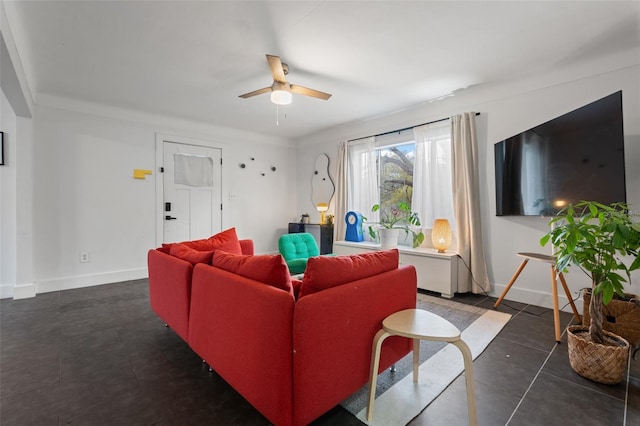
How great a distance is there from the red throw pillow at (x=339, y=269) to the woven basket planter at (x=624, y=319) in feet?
5.91

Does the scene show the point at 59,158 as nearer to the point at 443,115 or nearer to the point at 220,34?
the point at 220,34

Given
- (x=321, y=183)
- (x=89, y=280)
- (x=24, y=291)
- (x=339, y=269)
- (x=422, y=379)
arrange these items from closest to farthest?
(x=339, y=269) → (x=422, y=379) → (x=24, y=291) → (x=89, y=280) → (x=321, y=183)

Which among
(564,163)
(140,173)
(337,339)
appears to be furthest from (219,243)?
(564,163)

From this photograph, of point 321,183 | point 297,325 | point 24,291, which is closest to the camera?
point 297,325

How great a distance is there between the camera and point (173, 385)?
5.55 feet

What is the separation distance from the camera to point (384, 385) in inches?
66.1

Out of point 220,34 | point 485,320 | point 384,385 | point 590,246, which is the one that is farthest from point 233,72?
point 485,320

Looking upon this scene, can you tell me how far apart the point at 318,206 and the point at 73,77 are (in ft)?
12.2

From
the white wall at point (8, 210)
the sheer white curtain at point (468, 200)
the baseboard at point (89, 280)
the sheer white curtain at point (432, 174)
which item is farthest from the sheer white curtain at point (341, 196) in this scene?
the white wall at point (8, 210)

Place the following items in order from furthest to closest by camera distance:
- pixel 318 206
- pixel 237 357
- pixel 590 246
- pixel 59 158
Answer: pixel 318 206 → pixel 59 158 → pixel 590 246 → pixel 237 357

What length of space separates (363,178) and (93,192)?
392 cm

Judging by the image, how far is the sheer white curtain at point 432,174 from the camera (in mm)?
3721

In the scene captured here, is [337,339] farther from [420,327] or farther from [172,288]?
[172,288]

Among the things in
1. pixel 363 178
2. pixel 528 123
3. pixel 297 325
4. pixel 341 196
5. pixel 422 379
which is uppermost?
pixel 528 123
